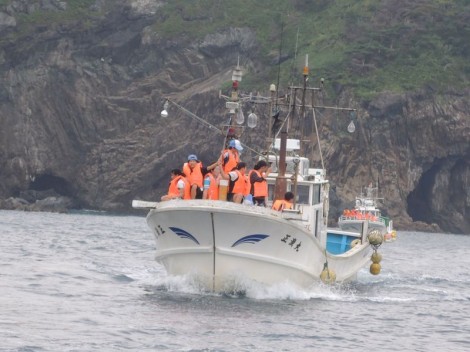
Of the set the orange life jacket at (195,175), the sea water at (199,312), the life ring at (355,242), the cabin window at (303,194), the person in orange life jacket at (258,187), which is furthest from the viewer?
the life ring at (355,242)

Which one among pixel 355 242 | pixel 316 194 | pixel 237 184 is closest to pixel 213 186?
pixel 237 184

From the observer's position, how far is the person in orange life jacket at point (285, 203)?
33594 millimetres

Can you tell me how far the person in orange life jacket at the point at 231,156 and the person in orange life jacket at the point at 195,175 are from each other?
1.19ft

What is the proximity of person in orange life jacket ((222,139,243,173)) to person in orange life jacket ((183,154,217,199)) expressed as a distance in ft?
1.19

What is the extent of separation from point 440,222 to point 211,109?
25645 mm

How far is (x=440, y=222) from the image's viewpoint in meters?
130

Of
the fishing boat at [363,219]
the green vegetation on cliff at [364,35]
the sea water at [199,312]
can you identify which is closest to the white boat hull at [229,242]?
the sea water at [199,312]

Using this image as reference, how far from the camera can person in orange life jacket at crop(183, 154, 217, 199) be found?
3322 cm

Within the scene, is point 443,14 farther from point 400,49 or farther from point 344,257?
point 344,257

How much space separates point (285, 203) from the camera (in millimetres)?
33750

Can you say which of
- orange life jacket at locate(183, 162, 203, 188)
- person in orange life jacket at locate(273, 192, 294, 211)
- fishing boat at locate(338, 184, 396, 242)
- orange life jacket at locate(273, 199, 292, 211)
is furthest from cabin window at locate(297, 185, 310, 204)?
fishing boat at locate(338, 184, 396, 242)

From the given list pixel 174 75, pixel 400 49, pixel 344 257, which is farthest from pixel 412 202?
pixel 344 257

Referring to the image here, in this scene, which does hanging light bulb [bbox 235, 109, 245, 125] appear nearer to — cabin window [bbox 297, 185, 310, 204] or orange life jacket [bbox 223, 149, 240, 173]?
orange life jacket [bbox 223, 149, 240, 173]

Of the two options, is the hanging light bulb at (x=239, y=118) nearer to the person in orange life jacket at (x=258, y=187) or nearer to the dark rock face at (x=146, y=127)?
the person in orange life jacket at (x=258, y=187)
